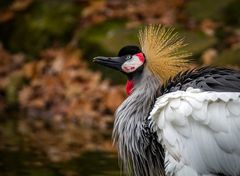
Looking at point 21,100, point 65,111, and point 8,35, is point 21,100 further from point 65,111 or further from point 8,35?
point 8,35

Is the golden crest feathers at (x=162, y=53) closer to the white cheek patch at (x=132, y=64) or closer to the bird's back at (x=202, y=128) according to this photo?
the white cheek patch at (x=132, y=64)

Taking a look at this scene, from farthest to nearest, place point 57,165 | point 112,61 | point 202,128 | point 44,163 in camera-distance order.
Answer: point 44,163 → point 57,165 → point 112,61 → point 202,128

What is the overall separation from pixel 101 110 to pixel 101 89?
52cm

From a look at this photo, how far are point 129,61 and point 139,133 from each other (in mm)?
682

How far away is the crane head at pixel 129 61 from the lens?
660cm

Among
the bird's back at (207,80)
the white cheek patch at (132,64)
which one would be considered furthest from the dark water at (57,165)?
the bird's back at (207,80)

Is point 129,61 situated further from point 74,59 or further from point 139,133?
point 74,59

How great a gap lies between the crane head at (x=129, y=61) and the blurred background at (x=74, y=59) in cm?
219

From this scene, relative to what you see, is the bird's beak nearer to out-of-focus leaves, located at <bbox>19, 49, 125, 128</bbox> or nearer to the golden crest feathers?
the golden crest feathers

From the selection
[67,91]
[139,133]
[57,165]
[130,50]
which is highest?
[130,50]

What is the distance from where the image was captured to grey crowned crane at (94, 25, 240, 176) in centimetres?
580

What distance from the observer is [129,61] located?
6.65 m

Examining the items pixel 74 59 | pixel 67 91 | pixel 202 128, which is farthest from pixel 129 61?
pixel 74 59

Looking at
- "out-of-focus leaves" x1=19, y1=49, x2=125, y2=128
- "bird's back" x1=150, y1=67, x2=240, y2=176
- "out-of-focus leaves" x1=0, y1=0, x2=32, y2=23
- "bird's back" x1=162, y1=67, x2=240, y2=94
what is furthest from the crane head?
"out-of-focus leaves" x1=0, y1=0, x2=32, y2=23
